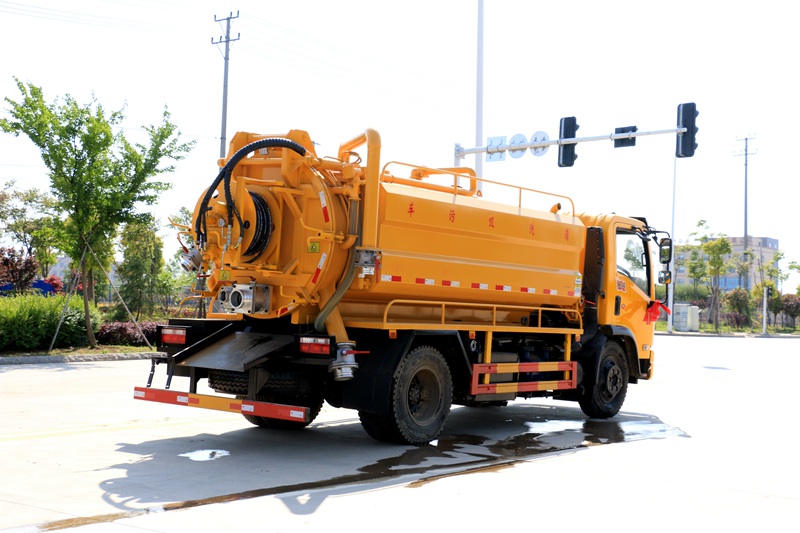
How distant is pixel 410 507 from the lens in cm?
619

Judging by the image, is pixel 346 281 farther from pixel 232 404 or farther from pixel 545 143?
pixel 545 143

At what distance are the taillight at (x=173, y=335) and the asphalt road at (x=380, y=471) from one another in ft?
3.44

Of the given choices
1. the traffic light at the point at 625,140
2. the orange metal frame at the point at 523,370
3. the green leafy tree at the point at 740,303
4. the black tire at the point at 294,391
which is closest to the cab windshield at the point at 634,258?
the orange metal frame at the point at 523,370

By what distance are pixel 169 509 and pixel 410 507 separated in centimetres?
174

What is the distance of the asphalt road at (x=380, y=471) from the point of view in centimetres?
592

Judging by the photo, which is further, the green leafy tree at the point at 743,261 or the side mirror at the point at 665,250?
the green leafy tree at the point at 743,261

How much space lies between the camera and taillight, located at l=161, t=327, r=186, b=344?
9328 mm

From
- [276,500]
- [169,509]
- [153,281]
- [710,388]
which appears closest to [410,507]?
[276,500]

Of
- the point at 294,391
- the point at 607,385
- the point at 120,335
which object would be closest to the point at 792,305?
the point at 120,335

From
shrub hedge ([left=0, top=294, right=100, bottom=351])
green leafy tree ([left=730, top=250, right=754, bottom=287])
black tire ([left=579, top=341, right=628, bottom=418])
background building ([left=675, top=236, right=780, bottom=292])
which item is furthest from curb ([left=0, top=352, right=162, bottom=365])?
background building ([left=675, top=236, right=780, bottom=292])

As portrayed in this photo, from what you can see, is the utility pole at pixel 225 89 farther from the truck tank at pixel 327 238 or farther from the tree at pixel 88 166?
the truck tank at pixel 327 238

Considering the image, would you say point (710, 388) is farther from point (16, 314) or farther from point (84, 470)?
point (16, 314)

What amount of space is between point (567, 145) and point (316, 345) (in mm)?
14367

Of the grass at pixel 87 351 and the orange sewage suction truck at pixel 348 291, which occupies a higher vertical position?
the orange sewage suction truck at pixel 348 291
